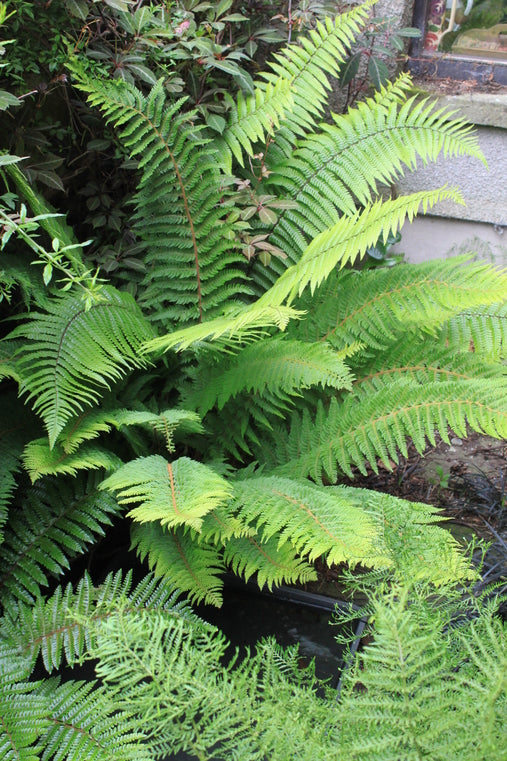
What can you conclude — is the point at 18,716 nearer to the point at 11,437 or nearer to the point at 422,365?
the point at 11,437

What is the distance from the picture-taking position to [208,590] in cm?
136

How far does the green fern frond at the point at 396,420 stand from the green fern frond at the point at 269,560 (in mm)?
229

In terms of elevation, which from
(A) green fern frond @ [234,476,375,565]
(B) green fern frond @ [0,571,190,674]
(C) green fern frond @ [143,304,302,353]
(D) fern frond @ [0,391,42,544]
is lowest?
(B) green fern frond @ [0,571,190,674]

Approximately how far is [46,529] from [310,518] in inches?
25.3

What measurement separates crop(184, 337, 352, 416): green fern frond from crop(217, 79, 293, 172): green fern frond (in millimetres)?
646

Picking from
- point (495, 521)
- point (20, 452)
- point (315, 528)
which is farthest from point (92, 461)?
point (495, 521)

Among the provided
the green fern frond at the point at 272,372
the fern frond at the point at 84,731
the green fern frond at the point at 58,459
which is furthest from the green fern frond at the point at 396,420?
the fern frond at the point at 84,731

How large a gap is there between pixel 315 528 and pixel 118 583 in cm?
43

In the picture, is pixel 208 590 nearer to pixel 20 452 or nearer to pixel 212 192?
pixel 20 452

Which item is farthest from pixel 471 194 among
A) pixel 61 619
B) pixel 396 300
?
pixel 61 619

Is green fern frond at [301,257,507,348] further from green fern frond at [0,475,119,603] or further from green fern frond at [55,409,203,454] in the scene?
green fern frond at [0,475,119,603]

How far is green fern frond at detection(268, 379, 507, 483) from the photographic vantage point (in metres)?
1.43

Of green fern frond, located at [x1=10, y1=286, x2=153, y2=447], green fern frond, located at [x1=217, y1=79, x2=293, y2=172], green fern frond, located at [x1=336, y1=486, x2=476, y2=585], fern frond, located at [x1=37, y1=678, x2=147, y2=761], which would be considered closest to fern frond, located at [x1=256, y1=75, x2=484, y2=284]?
green fern frond, located at [x1=217, y1=79, x2=293, y2=172]

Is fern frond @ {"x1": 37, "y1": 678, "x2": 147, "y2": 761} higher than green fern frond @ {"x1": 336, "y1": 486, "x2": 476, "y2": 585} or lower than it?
lower
